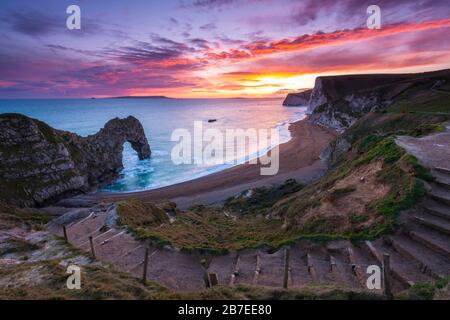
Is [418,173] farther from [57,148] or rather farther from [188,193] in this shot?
[57,148]

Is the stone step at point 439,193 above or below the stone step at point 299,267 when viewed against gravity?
above

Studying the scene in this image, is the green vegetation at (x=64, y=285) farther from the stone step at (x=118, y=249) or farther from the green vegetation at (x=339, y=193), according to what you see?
the green vegetation at (x=339, y=193)

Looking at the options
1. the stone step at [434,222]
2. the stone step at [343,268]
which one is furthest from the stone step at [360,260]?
the stone step at [434,222]

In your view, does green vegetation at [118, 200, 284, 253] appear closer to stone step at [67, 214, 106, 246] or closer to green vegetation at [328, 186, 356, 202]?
stone step at [67, 214, 106, 246]

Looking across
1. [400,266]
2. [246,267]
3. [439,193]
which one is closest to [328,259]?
[400,266]

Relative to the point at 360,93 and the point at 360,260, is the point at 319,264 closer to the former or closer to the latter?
the point at 360,260

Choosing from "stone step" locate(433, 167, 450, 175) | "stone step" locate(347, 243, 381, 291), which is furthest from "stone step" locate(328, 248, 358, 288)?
"stone step" locate(433, 167, 450, 175)
